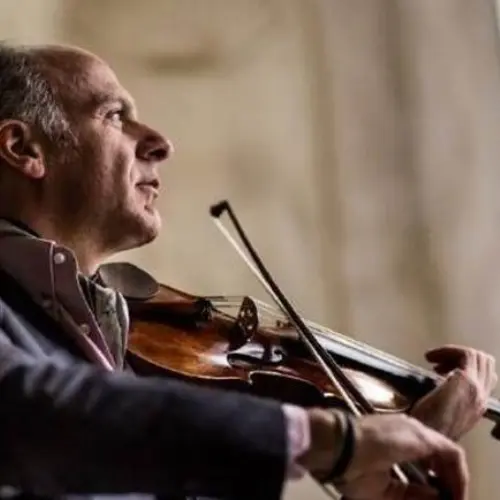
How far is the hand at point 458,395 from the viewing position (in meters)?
1.19

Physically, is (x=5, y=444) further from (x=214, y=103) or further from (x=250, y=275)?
(x=214, y=103)

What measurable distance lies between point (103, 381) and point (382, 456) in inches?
7.8

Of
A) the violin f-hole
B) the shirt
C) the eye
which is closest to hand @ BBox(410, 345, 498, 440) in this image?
the violin f-hole

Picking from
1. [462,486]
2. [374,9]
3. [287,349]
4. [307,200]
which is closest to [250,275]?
[307,200]

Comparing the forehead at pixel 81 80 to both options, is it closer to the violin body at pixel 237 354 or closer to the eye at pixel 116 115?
the eye at pixel 116 115

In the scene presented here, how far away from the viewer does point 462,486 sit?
3.09 feet

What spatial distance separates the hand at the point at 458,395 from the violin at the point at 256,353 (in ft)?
0.12

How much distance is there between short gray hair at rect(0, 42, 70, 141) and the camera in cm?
123

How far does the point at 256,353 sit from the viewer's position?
4.19ft

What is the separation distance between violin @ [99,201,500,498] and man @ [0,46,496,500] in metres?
0.05

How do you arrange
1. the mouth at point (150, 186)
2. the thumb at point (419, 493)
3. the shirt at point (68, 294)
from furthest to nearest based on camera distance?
the mouth at point (150, 186)
the shirt at point (68, 294)
the thumb at point (419, 493)

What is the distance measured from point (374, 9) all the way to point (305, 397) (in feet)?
4.39

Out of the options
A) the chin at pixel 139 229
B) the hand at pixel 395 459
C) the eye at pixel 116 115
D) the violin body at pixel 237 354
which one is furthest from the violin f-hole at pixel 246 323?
the hand at pixel 395 459

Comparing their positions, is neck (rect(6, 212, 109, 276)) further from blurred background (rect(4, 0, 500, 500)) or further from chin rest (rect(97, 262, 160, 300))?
blurred background (rect(4, 0, 500, 500))
